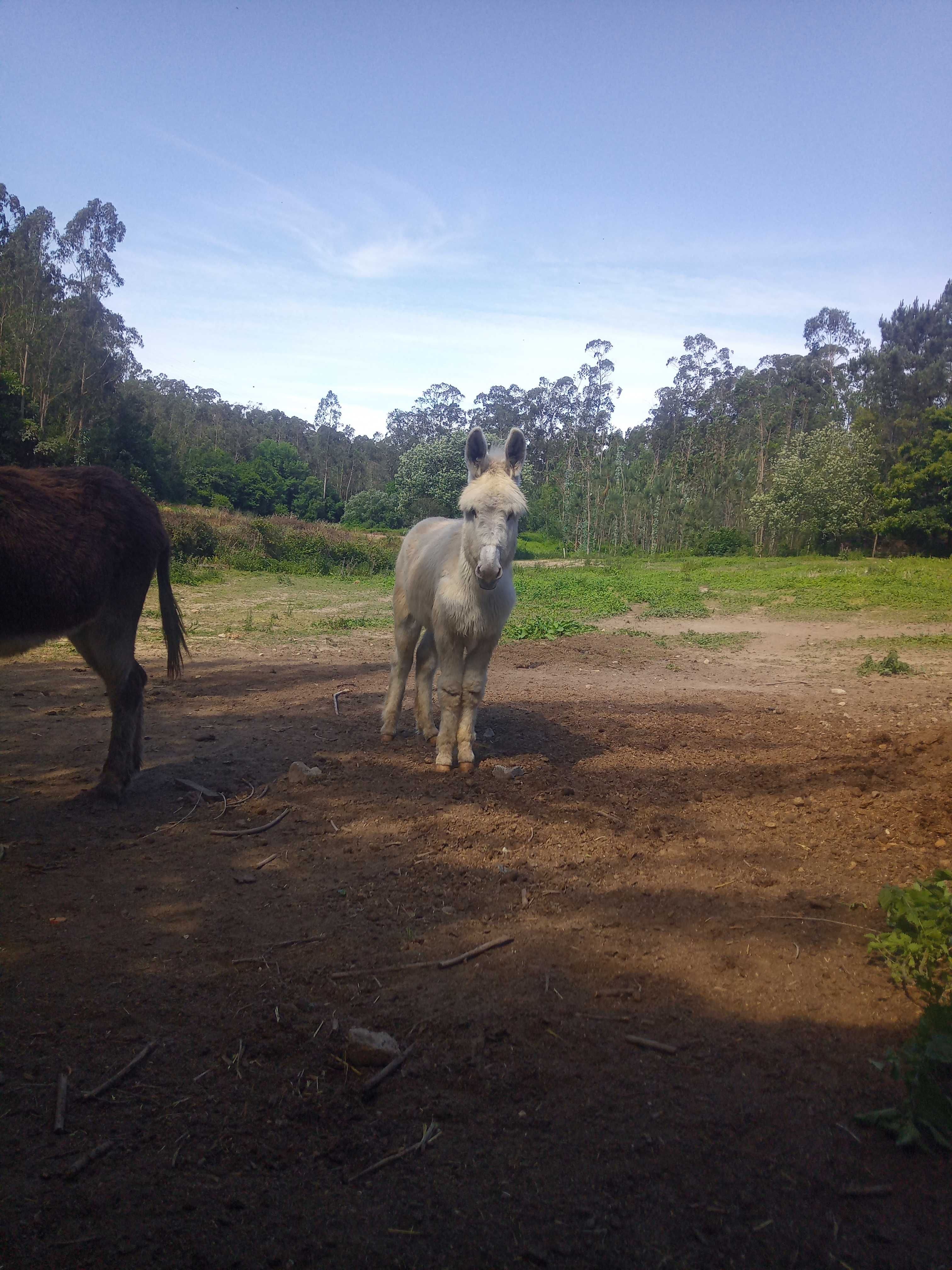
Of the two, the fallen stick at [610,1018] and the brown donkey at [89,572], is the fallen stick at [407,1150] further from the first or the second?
the brown donkey at [89,572]

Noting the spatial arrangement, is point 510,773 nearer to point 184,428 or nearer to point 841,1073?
point 841,1073

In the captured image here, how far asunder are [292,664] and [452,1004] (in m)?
8.19

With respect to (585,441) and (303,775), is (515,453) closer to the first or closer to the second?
(303,775)

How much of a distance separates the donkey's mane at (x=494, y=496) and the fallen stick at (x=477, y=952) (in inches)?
117

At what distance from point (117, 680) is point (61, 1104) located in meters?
3.55

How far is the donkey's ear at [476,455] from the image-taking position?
572 centimetres

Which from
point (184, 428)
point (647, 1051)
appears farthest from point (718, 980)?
point (184, 428)

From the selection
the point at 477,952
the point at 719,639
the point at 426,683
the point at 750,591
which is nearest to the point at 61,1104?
the point at 477,952

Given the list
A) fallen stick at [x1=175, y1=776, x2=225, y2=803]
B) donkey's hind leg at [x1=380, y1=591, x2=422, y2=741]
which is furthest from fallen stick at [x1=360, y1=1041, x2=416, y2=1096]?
donkey's hind leg at [x1=380, y1=591, x2=422, y2=741]

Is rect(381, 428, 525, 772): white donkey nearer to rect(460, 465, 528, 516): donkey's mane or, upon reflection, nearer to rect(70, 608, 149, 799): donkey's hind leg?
rect(460, 465, 528, 516): donkey's mane

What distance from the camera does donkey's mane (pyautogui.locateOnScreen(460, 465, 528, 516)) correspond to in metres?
5.39

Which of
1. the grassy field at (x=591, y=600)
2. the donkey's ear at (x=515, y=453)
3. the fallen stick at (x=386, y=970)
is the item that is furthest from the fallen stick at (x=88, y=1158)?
the grassy field at (x=591, y=600)

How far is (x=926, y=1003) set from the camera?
284 centimetres

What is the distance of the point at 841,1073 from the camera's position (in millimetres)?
2533
